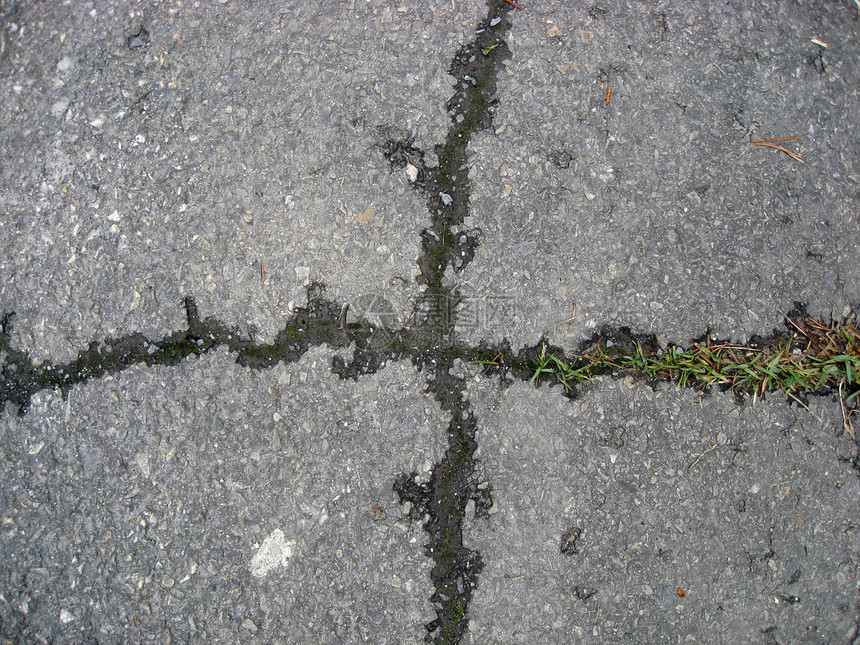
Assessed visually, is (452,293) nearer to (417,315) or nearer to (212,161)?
(417,315)

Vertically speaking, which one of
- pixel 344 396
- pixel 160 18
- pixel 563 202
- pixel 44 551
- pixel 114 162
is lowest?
pixel 44 551

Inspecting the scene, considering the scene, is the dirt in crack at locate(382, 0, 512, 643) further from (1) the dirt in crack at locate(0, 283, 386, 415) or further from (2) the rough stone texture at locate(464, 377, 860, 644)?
(1) the dirt in crack at locate(0, 283, 386, 415)

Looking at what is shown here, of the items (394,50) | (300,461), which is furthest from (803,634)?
(394,50)

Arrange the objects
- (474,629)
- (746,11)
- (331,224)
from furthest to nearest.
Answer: (746,11)
(331,224)
(474,629)

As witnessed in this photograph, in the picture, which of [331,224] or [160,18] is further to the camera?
[160,18]

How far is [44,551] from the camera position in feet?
5.52

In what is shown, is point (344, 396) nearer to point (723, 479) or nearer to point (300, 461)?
point (300, 461)

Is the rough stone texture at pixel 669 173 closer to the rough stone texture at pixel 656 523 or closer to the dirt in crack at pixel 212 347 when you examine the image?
the rough stone texture at pixel 656 523

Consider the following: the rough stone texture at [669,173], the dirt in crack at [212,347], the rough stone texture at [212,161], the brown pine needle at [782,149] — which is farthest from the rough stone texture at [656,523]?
the brown pine needle at [782,149]

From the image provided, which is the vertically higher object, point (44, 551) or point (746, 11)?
point (746, 11)

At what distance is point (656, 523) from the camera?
64.1 inches

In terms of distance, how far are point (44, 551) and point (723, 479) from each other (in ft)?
7.35

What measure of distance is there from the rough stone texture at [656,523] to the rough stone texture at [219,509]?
29 centimetres

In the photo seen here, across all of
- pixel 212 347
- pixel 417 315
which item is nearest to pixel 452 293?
pixel 417 315
